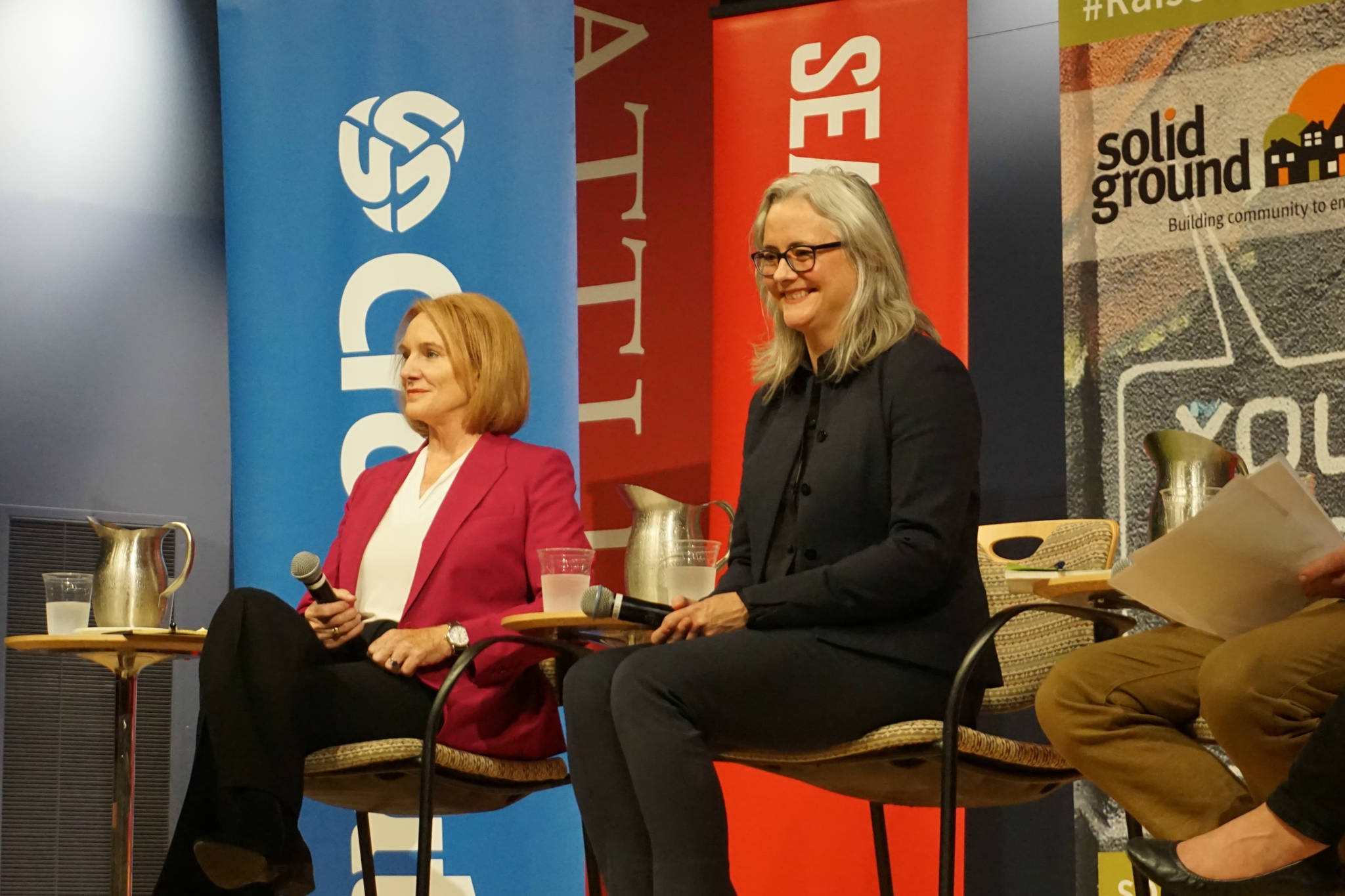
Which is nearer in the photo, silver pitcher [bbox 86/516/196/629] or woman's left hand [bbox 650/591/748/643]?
woman's left hand [bbox 650/591/748/643]

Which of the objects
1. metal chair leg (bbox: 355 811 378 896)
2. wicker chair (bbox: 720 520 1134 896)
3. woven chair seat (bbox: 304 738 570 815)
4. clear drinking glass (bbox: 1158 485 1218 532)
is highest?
clear drinking glass (bbox: 1158 485 1218 532)

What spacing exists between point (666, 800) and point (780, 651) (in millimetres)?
300

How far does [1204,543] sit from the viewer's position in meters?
2.16

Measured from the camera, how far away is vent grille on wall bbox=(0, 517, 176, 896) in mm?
4527

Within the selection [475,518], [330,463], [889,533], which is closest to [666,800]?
[889,533]

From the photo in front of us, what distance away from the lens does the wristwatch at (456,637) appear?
3033mm

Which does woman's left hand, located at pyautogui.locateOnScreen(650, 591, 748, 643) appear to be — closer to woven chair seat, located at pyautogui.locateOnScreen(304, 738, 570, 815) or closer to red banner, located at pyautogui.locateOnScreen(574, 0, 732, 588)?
woven chair seat, located at pyautogui.locateOnScreen(304, 738, 570, 815)

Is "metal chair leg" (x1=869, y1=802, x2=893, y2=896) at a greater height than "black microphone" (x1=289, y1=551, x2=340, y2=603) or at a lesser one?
lesser

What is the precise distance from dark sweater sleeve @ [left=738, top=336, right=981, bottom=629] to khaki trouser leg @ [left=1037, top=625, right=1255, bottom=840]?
266mm

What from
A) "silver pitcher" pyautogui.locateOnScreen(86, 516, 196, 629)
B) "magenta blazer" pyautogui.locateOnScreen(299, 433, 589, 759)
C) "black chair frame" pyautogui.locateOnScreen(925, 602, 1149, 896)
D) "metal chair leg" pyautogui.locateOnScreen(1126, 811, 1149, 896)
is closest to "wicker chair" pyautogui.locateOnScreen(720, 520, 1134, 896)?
"black chair frame" pyautogui.locateOnScreen(925, 602, 1149, 896)

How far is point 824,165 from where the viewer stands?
13.2ft

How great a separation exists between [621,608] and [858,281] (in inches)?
29.0

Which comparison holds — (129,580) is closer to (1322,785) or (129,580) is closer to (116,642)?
(116,642)

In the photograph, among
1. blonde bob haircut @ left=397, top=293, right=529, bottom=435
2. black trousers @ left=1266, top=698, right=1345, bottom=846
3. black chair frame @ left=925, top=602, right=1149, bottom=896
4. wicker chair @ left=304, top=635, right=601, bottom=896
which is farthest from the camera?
blonde bob haircut @ left=397, top=293, right=529, bottom=435
